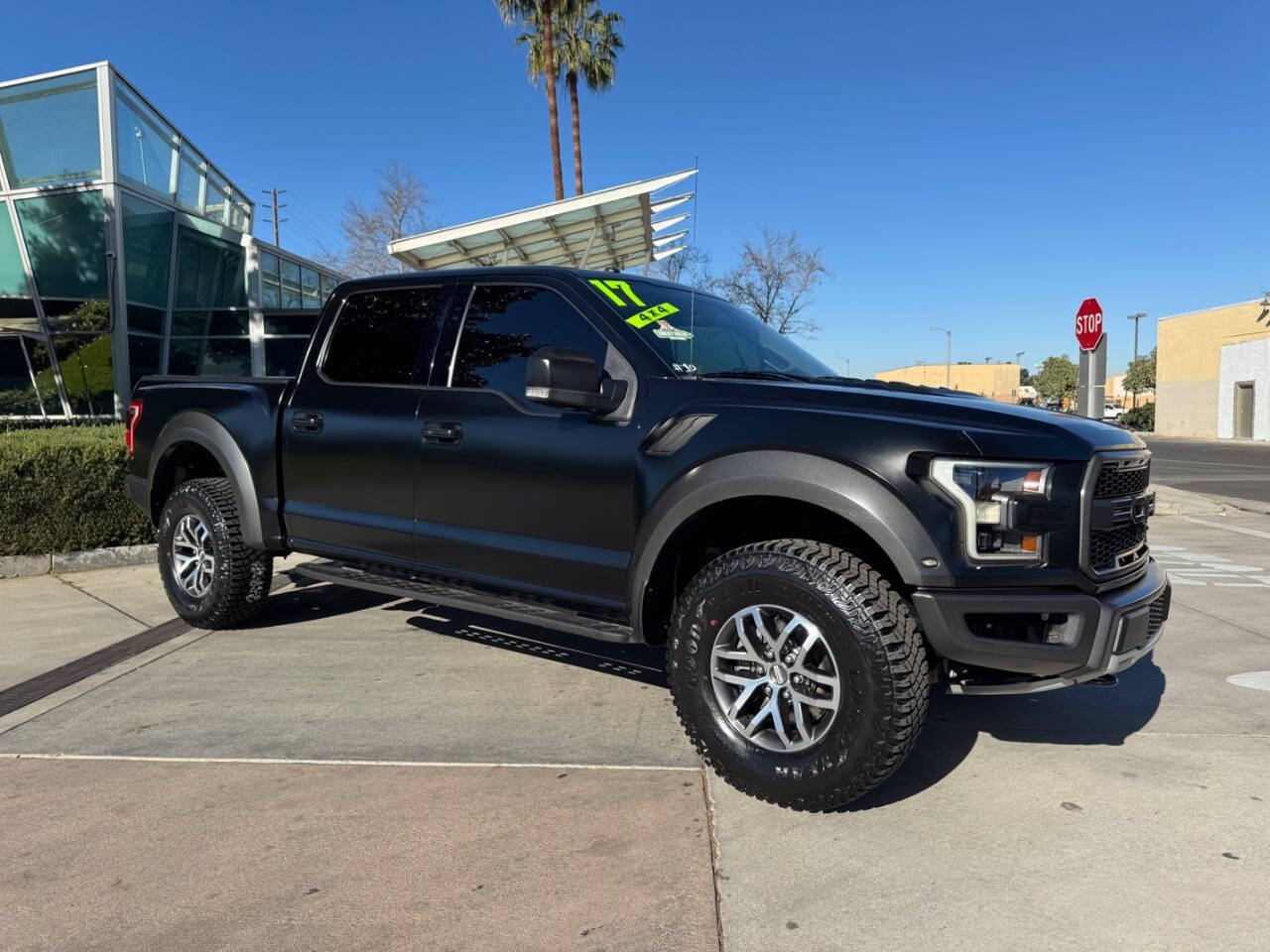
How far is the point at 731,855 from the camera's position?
2.80 metres

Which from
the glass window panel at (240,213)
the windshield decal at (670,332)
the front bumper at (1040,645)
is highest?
the glass window panel at (240,213)

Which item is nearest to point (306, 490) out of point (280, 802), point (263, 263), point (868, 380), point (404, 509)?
point (404, 509)

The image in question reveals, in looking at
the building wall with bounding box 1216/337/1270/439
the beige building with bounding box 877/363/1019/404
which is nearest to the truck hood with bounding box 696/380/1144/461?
the building wall with bounding box 1216/337/1270/439

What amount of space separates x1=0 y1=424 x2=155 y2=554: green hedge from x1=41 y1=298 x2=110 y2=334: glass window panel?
1019cm

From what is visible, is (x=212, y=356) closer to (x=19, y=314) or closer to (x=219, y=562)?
(x=19, y=314)

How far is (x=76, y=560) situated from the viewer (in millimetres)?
7125

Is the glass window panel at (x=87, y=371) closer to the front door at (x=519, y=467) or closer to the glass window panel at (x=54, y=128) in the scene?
the glass window panel at (x=54, y=128)

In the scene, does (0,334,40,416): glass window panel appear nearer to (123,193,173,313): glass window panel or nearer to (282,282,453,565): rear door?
(123,193,173,313): glass window panel

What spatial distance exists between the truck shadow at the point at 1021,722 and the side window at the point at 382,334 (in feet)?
9.18

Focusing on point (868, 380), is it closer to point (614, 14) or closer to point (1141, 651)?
point (1141, 651)

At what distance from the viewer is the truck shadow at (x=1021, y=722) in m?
3.43

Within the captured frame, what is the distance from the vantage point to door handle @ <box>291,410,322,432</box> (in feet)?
15.0

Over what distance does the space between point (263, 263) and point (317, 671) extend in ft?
60.8

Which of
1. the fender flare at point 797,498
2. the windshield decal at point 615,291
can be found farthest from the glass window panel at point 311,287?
the fender flare at point 797,498
